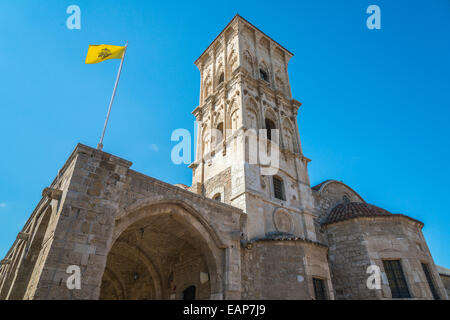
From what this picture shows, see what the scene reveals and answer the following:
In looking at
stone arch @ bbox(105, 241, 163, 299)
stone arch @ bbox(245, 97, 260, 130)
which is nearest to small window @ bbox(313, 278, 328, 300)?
stone arch @ bbox(105, 241, 163, 299)

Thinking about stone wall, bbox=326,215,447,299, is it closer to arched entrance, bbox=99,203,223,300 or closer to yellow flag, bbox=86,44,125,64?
arched entrance, bbox=99,203,223,300

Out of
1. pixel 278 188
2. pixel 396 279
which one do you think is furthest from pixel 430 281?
pixel 278 188

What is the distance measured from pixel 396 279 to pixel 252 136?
377 inches

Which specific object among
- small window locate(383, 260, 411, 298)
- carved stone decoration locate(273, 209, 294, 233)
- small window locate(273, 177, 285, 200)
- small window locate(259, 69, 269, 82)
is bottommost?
small window locate(383, 260, 411, 298)

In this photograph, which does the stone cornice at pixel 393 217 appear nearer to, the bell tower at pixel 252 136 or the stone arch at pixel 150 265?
the bell tower at pixel 252 136

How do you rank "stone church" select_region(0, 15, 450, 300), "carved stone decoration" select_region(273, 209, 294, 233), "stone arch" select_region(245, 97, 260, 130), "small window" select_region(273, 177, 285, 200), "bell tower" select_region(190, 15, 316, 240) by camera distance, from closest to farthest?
"stone church" select_region(0, 15, 450, 300)
"carved stone decoration" select_region(273, 209, 294, 233)
"bell tower" select_region(190, 15, 316, 240)
"small window" select_region(273, 177, 285, 200)
"stone arch" select_region(245, 97, 260, 130)

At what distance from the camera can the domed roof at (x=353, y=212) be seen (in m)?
15.4

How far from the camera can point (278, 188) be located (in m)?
16.0

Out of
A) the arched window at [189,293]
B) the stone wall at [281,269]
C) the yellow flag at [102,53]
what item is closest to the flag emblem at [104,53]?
the yellow flag at [102,53]

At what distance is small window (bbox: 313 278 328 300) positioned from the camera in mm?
11969

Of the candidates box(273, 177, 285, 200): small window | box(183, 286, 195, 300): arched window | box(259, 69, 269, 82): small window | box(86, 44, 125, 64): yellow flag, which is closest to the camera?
box(86, 44, 125, 64): yellow flag

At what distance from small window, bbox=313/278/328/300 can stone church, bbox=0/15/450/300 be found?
40 millimetres

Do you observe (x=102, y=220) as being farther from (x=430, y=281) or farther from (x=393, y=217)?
(x=430, y=281)
